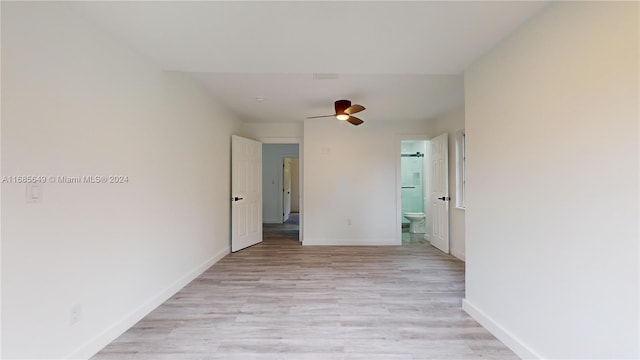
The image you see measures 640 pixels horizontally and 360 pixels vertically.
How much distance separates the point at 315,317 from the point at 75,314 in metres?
1.67

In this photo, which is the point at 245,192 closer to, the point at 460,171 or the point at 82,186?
the point at 82,186

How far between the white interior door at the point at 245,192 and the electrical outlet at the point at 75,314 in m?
2.83

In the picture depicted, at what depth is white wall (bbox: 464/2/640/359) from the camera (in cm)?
130

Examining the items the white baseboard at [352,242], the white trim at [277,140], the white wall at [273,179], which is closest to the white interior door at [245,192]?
the white trim at [277,140]

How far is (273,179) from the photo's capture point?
8.34m

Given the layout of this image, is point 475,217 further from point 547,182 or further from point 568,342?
point 568,342

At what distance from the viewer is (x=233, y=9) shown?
1752 millimetres

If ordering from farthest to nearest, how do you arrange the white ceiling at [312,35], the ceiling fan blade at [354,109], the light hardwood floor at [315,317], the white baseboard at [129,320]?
the ceiling fan blade at [354,109] < the light hardwood floor at [315,317] < the white baseboard at [129,320] < the white ceiling at [312,35]

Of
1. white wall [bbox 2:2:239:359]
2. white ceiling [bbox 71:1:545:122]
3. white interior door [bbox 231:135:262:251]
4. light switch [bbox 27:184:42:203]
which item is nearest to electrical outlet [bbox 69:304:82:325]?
white wall [bbox 2:2:239:359]

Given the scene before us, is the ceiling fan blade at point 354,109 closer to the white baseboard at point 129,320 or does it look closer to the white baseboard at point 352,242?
the white baseboard at point 352,242

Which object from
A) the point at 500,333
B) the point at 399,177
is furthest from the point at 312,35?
the point at 399,177

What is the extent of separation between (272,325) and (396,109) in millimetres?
3547

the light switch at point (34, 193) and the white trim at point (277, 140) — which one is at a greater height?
the white trim at point (277, 140)

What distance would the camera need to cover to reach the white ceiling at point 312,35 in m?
1.73
